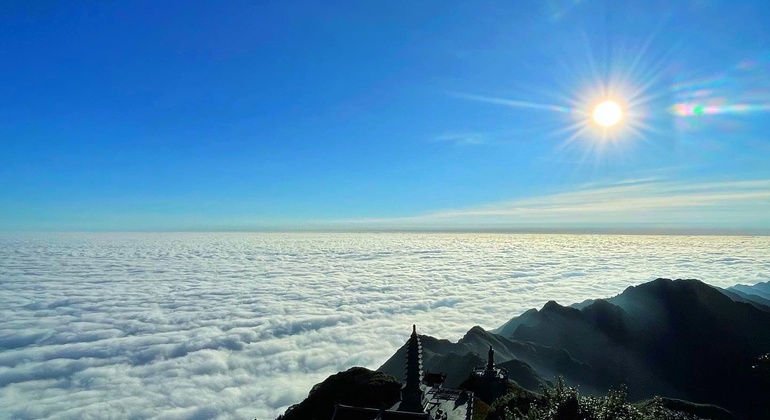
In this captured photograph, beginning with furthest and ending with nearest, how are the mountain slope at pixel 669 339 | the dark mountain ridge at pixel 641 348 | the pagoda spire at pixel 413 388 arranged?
the mountain slope at pixel 669 339
the dark mountain ridge at pixel 641 348
the pagoda spire at pixel 413 388

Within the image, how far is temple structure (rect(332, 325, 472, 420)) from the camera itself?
35250mm

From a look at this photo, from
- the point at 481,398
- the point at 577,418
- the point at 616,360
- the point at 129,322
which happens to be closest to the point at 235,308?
the point at 129,322

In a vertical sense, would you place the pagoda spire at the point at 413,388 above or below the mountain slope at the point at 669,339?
above

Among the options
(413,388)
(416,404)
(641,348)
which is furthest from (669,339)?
(416,404)

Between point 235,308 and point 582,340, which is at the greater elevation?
point 235,308

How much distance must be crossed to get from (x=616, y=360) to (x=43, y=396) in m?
154

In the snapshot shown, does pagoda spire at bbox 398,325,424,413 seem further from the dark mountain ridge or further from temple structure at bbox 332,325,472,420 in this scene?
the dark mountain ridge

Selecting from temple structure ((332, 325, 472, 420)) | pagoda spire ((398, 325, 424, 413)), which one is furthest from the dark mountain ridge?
pagoda spire ((398, 325, 424, 413))

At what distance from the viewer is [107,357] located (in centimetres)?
10669

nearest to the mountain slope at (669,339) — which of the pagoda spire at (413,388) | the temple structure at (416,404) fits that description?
the temple structure at (416,404)

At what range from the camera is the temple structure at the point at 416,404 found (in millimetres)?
35250

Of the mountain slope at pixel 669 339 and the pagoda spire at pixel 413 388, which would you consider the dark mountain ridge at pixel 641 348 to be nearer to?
the mountain slope at pixel 669 339

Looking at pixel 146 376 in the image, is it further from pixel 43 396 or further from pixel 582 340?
pixel 582 340

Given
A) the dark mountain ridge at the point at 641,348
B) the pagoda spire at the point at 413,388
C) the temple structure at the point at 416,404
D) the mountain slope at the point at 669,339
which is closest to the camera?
the temple structure at the point at 416,404
